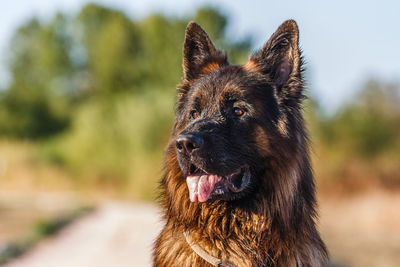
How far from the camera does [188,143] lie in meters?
3.50

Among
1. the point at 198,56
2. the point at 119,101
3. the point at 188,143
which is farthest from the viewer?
the point at 119,101

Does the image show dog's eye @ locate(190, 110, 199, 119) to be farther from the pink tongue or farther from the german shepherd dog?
the pink tongue

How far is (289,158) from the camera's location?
372 centimetres

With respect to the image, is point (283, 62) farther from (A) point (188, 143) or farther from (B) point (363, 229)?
(B) point (363, 229)

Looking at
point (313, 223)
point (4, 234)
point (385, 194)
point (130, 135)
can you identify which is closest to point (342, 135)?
point (385, 194)

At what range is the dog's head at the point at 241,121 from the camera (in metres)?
3.63

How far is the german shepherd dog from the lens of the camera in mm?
3646

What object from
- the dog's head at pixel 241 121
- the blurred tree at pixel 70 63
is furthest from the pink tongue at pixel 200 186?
the blurred tree at pixel 70 63

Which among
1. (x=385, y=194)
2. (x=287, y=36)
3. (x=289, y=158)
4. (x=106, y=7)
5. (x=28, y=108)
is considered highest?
(x=106, y=7)

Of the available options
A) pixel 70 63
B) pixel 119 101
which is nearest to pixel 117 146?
pixel 119 101

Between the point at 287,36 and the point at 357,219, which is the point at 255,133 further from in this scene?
the point at 357,219

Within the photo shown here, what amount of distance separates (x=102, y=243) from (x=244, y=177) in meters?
7.05

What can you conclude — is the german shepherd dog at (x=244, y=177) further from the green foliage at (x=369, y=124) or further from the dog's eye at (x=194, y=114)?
the green foliage at (x=369, y=124)

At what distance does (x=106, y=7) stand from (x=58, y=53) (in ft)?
17.1
